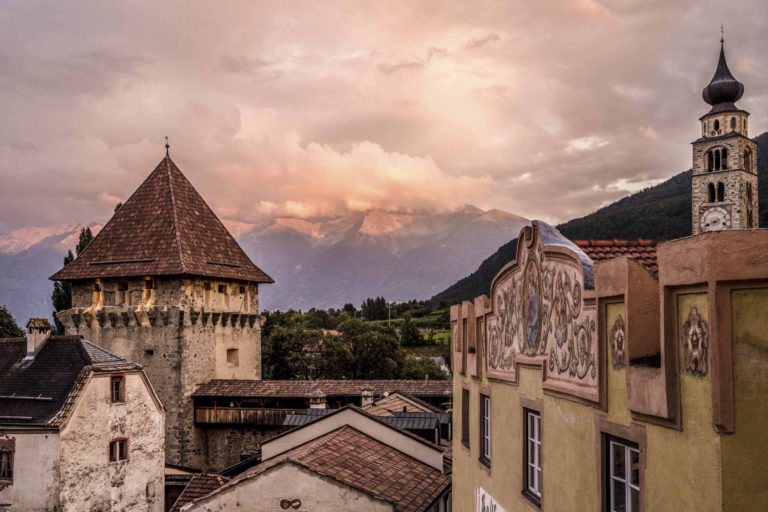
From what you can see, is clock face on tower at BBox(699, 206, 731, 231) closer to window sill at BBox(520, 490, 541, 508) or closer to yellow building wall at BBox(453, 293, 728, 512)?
yellow building wall at BBox(453, 293, 728, 512)

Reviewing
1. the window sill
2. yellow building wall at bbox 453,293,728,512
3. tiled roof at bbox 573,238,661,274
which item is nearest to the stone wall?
yellow building wall at bbox 453,293,728,512

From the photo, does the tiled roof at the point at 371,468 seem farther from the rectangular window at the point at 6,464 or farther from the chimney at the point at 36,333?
the chimney at the point at 36,333

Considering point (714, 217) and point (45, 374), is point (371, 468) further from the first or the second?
point (714, 217)

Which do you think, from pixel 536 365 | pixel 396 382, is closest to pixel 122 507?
pixel 396 382

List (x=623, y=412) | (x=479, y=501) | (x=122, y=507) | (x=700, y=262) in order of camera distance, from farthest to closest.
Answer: (x=122, y=507), (x=479, y=501), (x=623, y=412), (x=700, y=262)

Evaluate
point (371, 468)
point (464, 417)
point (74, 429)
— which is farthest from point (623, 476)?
point (74, 429)

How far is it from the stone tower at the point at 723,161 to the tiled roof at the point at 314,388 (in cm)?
5153

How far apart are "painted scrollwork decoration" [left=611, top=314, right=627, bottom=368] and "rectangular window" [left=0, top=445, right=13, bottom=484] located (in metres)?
23.8

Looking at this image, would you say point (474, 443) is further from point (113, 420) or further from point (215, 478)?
point (113, 420)

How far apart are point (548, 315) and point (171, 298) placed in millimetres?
28296

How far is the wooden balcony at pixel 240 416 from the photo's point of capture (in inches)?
1215

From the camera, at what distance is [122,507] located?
1008 inches

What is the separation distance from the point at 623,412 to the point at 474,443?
679cm

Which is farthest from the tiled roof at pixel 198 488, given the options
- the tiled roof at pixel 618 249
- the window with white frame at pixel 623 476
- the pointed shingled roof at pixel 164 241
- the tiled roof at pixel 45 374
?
the window with white frame at pixel 623 476
